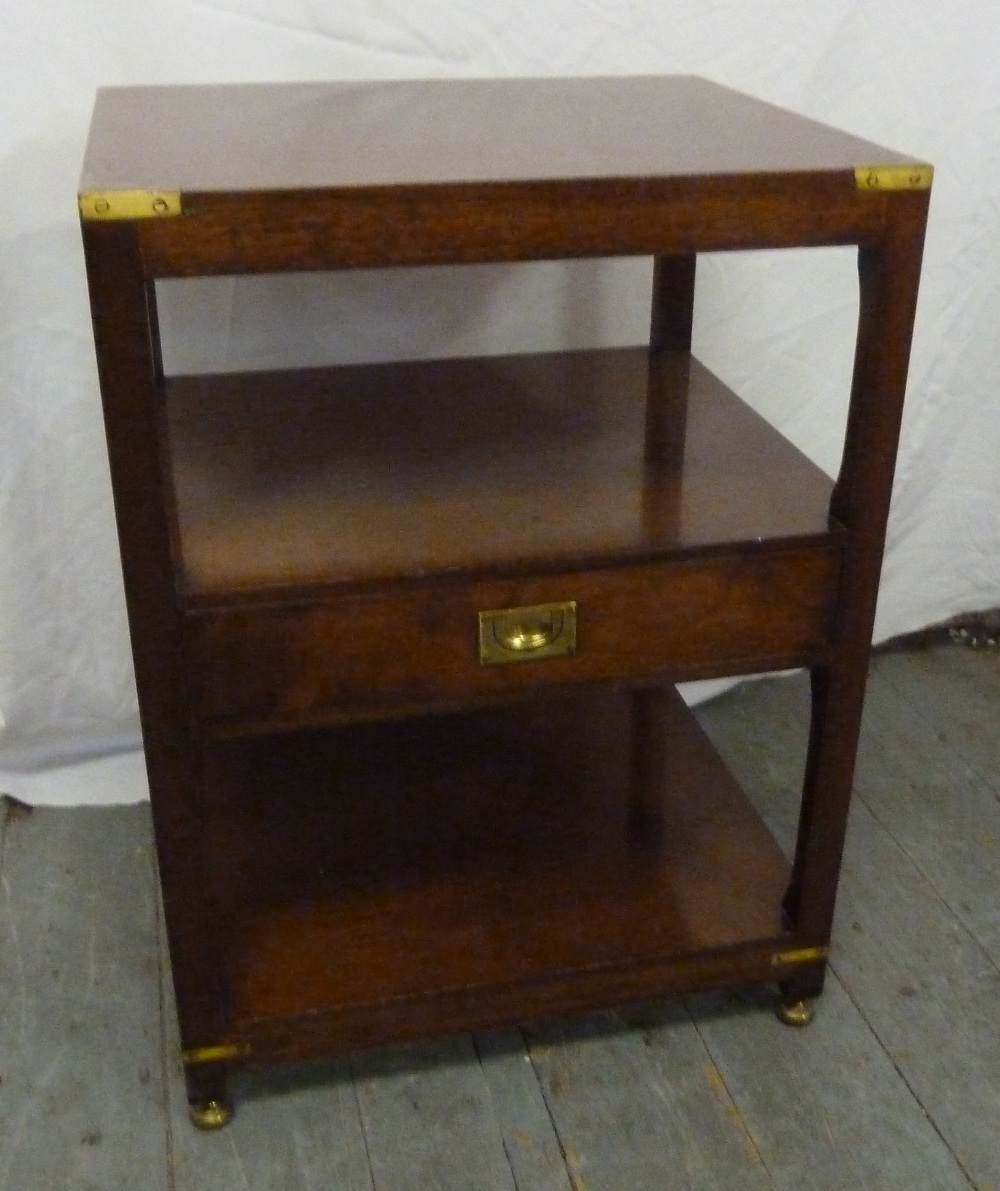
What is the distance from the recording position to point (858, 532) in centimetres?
89

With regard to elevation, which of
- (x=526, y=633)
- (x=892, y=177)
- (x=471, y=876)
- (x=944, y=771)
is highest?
(x=892, y=177)

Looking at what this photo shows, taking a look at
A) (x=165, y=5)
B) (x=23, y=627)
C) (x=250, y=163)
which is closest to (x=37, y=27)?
(x=165, y=5)

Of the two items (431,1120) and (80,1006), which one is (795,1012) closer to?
(431,1120)

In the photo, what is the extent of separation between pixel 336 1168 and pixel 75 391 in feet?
2.30

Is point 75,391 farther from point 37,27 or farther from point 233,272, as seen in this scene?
point 233,272

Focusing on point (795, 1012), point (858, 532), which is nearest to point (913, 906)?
point (795, 1012)

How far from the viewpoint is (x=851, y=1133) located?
1017 millimetres

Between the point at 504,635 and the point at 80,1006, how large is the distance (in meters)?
0.54

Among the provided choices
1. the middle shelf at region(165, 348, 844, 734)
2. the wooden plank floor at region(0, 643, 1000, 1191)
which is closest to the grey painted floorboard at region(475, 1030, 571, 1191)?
the wooden plank floor at region(0, 643, 1000, 1191)

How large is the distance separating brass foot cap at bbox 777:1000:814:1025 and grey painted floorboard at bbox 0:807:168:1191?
502 mm

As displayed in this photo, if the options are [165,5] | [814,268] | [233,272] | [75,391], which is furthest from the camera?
[814,268]

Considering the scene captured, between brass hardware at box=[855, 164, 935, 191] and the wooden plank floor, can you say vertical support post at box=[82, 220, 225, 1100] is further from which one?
brass hardware at box=[855, 164, 935, 191]

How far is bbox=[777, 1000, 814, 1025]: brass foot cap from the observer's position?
1.10m

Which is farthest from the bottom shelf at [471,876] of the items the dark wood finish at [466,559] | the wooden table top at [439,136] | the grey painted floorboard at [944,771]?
the wooden table top at [439,136]
